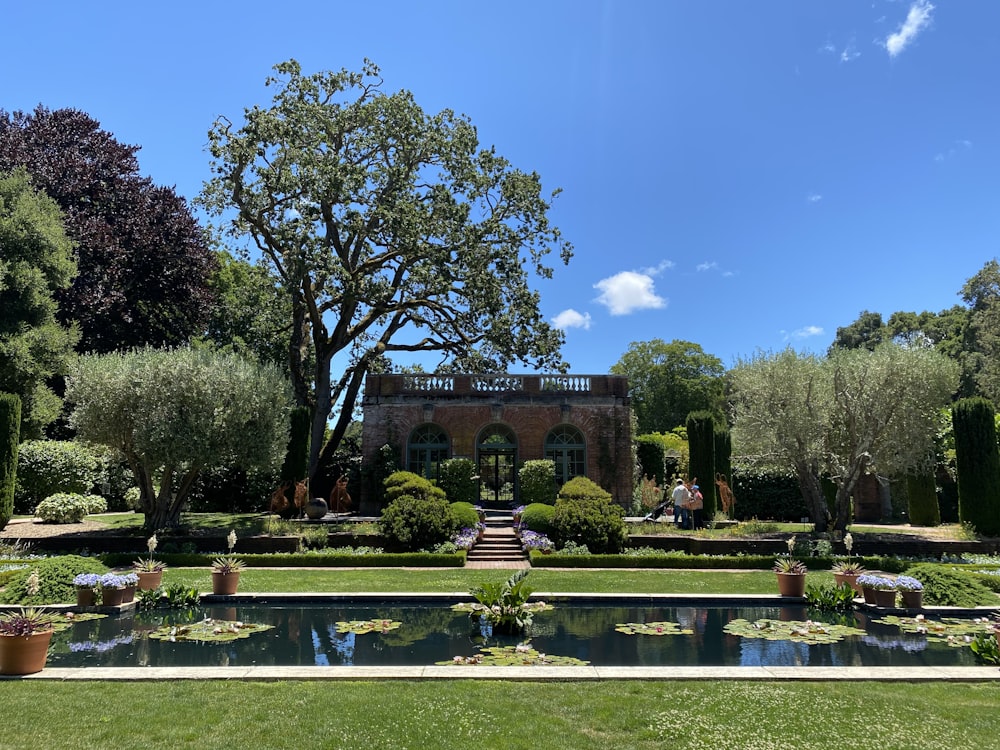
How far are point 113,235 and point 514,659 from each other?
2642 cm

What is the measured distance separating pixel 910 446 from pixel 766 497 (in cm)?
749

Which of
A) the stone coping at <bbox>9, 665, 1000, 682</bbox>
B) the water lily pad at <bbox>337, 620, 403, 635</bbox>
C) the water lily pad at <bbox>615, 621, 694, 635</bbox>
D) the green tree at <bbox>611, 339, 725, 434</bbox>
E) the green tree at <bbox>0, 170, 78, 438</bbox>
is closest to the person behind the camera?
the stone coping at <bbox>9, 665, 1000, 682</bbox>

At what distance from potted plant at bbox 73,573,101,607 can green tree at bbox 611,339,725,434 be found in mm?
46170

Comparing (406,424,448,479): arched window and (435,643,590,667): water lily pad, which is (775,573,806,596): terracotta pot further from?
(406,424,448,479): arched window

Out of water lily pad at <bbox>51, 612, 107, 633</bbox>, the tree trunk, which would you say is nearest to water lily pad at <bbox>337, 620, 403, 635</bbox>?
Result: water lily pad at <bbox>51, 612, 107, 633</bbox>

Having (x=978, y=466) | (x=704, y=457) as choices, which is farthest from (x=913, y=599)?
(x=704, y=457)

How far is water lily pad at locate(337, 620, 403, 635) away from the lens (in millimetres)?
8703

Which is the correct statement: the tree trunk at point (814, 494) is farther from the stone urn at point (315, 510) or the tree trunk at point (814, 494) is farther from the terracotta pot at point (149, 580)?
the terracotta pot at point (149, 580)

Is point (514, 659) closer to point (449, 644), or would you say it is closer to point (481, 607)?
point (449, 644)

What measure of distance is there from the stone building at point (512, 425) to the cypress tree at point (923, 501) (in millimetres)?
10035

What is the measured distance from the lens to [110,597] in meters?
9.46

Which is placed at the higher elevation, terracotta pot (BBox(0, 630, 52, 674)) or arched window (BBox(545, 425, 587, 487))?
arched window (BBox(545, 425, 587, 487))

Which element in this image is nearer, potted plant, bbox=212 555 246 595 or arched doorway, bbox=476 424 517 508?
potted plant, bbox=212 555 246 595

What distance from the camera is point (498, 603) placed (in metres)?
8.61
